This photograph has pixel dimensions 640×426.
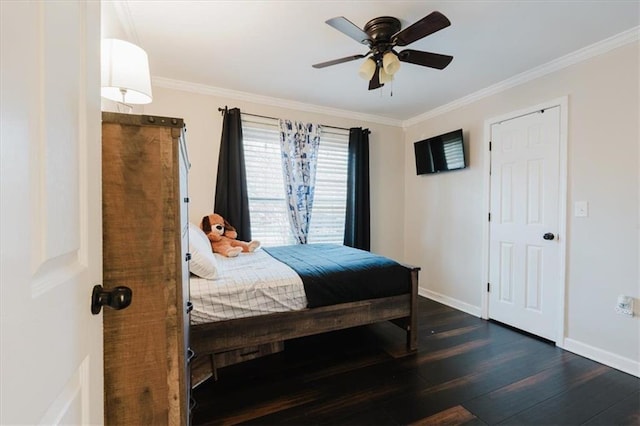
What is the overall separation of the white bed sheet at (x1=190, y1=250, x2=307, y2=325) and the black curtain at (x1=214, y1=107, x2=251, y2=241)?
1.11 meters

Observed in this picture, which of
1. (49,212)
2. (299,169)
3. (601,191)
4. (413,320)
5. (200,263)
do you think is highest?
(299,169)

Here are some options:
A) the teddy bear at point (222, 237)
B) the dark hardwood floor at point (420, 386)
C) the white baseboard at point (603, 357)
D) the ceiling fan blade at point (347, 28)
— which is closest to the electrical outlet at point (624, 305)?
the white baseboard at point (603, 357)

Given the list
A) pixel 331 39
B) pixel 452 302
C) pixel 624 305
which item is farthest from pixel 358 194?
pixel 624 305

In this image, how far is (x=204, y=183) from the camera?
3270mm

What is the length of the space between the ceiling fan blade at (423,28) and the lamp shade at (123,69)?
155 cm

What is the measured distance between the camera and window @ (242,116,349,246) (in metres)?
3.48

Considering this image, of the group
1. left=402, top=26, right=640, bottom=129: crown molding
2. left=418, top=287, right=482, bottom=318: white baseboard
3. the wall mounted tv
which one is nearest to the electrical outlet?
left=418, top=287, right=482, bottom=318: white baseboard

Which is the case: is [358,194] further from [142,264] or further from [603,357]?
[142,264]

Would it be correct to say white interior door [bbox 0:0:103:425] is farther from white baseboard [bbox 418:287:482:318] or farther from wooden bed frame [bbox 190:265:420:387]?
white baseboard [bbox 418:287:482:318]

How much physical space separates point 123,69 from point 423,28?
1.71m

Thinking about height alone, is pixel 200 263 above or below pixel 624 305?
above

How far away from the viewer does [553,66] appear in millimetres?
2582

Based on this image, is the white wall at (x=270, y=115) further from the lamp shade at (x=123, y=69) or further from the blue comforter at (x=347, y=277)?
the lamp shade at (x=123, y=69)

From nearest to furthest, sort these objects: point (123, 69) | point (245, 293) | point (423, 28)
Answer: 1. point (123, 69)
2. point (423, 28)
3. point (245, 293)
